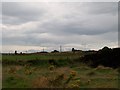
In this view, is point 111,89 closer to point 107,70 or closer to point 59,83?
point 59,83

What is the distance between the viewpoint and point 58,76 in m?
20.5

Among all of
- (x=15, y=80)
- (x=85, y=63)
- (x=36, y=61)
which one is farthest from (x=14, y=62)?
(x=15, y=80)

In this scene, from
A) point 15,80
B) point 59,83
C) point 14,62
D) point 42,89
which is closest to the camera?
point 42,89

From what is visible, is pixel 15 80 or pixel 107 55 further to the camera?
pixel 107 55

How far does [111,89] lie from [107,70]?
1330 centimetres

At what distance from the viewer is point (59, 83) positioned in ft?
59.0

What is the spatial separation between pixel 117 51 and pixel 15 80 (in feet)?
67.3

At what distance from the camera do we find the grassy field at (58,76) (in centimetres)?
1798

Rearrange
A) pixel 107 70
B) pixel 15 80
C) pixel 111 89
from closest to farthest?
pixel 111 89
pixel 15 80
pixel 107 70

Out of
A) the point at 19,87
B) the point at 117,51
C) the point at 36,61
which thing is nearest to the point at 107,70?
the point at 117,51

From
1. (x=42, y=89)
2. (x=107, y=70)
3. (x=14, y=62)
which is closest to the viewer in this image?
(x=42, y=89)

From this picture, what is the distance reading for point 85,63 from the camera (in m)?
38.4

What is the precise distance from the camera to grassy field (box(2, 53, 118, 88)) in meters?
18.0

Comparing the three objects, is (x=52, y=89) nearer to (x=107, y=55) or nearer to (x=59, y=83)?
(x=59, y=83)
